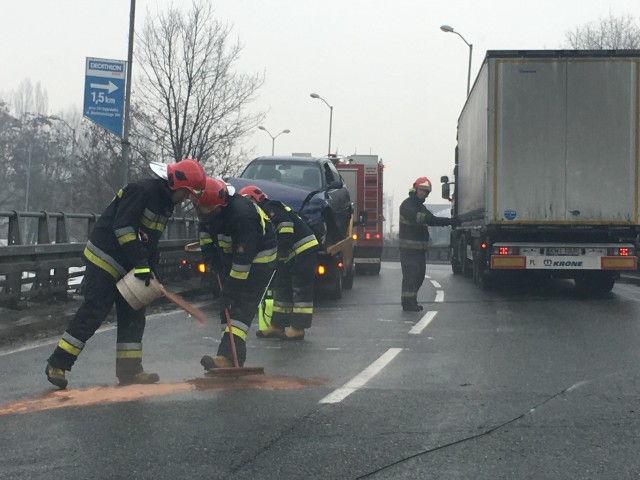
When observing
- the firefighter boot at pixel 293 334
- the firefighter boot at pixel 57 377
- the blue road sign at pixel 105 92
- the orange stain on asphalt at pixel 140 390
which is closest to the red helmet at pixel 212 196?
the orange stain on asphalt at pixel 140 390

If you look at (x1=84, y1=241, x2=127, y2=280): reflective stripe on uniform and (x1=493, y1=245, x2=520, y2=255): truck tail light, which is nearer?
(x1=84, y1=241, x2=127, y2=280): reflective stripe on uniform

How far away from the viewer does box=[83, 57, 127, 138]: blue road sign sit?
14.6 metres

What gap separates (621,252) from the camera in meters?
15.1

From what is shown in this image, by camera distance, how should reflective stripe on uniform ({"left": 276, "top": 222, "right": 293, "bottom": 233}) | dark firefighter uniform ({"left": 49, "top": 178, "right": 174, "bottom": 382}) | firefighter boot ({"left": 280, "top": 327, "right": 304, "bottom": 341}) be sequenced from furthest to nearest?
firefighter boot ({"left": 280, "top": 327, "right": 304, "bottom": 341}), reflective stripe on uniform ({"left": 276, "top": 222, "right": 293, "bottom": 233}), dark firefighter uniform ({"left": 49, "top": 178, "right": 174, "bottom": 382})

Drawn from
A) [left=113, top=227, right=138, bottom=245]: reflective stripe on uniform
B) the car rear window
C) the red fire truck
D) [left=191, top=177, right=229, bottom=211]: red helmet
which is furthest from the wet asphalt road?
the red fire truck

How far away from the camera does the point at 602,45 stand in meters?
59.7

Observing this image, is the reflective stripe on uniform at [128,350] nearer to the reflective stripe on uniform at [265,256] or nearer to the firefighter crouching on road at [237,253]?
the firefighter crouching on road at [237,253]

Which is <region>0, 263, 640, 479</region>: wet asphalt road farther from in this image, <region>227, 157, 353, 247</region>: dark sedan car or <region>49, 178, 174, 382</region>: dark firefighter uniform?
<region>227, 157, 353, 247</region>: dark sedan car

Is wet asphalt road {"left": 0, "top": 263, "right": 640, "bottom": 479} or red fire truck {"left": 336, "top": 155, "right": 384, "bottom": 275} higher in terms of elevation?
red fire truck {"left": 336, "top": 155, "right": 384, "bottom": 275}

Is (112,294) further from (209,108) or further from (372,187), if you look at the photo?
(209,108)

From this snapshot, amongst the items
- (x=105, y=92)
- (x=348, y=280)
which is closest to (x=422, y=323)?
(x=348, y=280)

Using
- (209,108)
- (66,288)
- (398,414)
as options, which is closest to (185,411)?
(398,414)

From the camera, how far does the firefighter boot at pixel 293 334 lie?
32.6 ft

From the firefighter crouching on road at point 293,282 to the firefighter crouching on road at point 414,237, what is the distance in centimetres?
315
